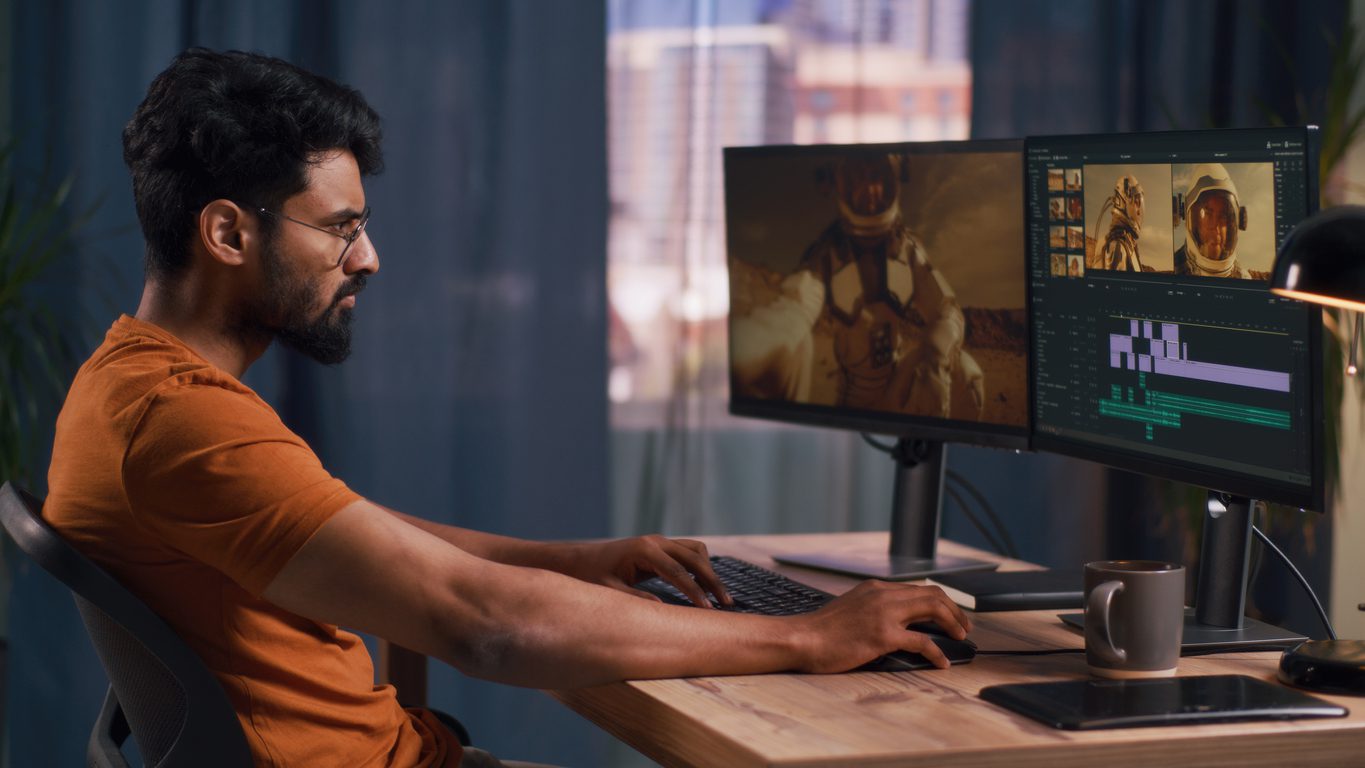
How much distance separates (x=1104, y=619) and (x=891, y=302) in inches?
29.4

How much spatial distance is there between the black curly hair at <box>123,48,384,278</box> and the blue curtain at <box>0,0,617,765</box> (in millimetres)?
1490

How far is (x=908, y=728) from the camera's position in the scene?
47.2 inches

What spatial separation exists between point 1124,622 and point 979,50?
223 centimetres

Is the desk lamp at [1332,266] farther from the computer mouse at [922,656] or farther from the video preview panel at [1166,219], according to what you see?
the computer mouse at [922,656]

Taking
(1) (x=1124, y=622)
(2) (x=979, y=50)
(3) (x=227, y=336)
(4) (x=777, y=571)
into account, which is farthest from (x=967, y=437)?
(2) (x=979, y=50)

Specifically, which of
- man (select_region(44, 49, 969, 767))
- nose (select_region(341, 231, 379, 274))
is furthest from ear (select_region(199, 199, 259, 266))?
nose (select_region(341, 231, 379, 274))

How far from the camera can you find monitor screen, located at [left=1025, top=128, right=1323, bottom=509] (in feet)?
4.74

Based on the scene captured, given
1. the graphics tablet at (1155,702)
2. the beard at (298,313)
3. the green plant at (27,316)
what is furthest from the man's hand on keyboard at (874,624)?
the green plant at (27,316)

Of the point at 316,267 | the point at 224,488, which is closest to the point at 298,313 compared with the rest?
the point at 316,267

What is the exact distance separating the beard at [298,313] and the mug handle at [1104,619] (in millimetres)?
813

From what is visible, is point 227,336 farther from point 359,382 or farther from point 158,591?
point 359,382

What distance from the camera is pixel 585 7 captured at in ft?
10.2

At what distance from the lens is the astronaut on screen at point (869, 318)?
1.99m

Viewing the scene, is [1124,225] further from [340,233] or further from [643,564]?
[340,233]
